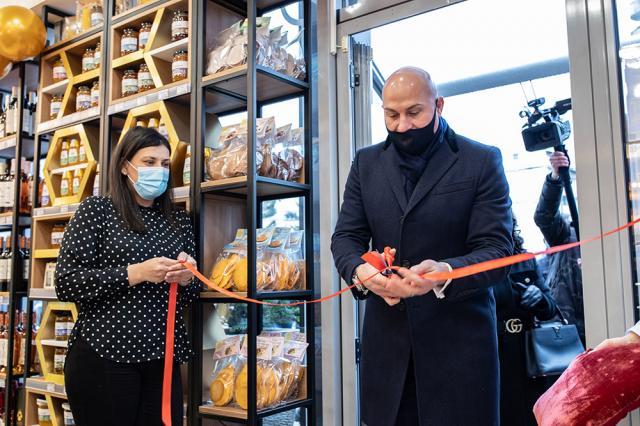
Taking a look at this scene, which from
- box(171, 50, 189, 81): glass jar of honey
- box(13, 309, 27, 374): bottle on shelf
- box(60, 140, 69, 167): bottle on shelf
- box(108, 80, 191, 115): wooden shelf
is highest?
box(171, 50, 189, 81): glass jar of honey

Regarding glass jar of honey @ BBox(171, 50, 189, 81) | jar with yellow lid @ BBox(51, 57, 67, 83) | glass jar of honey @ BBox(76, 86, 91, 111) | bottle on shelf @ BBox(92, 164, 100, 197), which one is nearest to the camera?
glass jar of honey @ BBox(171, 50, 189, 81)

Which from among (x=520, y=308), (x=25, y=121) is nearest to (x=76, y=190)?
(x=25, y=121)

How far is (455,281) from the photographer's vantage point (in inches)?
56.7

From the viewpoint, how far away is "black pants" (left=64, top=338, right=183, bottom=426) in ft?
6.91

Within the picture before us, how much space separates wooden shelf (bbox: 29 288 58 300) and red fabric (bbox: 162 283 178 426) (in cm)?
132

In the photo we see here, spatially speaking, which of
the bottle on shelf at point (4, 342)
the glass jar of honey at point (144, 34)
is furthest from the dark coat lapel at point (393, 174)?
the bottle on shelf at point (4, 342)

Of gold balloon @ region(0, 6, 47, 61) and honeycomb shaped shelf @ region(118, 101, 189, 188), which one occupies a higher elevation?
gold balloon @ region(0, 6, 47, 61)

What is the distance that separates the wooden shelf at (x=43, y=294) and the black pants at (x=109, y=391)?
114 centimetres

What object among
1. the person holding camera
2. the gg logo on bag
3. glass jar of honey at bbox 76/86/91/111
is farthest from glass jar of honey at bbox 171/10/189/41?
the gg logo on bag

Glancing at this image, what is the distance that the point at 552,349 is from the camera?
2264 millimetres

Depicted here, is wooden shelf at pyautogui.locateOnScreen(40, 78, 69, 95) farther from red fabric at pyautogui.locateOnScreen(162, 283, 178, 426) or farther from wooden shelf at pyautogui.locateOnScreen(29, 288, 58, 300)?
Answer: red fabric at pyautogui.locateOnScreen(162, 283, 178, 426)

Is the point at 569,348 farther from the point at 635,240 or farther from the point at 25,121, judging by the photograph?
the point at 25,121

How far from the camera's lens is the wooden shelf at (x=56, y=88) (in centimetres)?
347

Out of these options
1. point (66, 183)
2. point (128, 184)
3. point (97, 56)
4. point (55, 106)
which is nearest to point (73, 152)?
point (66, 183)
